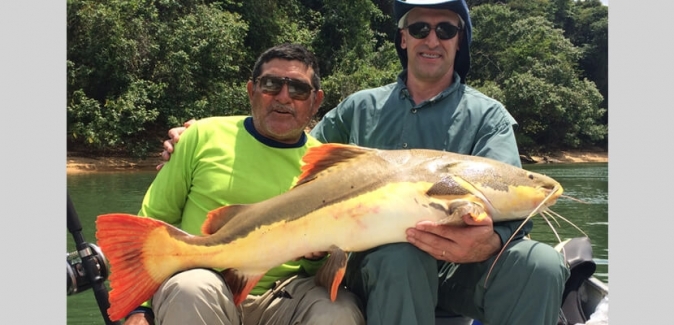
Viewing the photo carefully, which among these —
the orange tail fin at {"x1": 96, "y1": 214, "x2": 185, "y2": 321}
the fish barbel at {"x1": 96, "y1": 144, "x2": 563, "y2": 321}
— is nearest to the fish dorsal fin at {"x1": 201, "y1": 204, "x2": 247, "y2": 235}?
the fish barbel at {"x1": 96, "y1": 144, "x2": 563, "y2": 321}

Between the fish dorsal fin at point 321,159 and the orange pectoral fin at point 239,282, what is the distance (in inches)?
A: 18.3

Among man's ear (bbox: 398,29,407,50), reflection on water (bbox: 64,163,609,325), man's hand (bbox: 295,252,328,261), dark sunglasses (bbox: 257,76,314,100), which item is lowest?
reflection on water (bbox: 64,163,609,325)

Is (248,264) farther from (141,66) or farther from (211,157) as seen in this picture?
(141,66)

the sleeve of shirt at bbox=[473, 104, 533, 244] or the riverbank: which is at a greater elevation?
the sleeve of shirt at bbox=[473, 104, 533, 244]

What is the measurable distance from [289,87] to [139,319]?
4.13 feet

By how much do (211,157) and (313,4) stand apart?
30866 millimetres

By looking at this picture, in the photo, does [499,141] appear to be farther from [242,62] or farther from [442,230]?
[242,62]

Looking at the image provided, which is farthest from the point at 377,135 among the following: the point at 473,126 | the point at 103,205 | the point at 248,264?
the point at 103,205

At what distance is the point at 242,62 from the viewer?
26.7 m

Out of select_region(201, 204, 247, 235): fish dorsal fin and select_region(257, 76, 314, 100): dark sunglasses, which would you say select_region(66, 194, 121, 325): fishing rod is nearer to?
select_region(201, 204, 247, 235): fish dorsal fin

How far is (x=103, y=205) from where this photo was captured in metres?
14.4

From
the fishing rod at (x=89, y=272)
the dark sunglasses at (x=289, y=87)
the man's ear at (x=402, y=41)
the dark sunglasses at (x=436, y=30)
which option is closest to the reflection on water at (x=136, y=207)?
the man's ear at (x=402, y=41)

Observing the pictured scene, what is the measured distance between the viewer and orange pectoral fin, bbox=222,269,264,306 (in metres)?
2.77

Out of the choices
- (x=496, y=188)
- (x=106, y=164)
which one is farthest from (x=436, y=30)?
(x=106, y=164)
